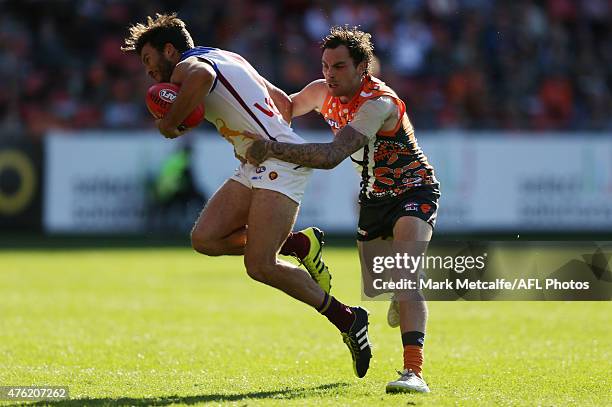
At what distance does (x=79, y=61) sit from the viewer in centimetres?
2044

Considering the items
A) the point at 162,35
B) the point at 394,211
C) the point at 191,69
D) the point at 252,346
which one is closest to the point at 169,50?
the point at 162,35

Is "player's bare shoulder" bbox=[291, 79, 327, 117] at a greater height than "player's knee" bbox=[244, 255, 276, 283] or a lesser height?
greater

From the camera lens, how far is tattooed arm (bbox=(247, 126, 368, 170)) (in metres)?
6.77

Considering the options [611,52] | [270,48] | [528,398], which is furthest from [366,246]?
[611,52]

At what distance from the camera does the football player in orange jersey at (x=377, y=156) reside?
680cm

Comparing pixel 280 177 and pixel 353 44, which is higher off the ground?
pixel 353 44

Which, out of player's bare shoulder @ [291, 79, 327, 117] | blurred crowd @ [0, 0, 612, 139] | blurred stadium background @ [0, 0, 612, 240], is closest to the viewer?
player's bare shoulder @ [291, 79, 327, 117]

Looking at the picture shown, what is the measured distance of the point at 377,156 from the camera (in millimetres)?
7148

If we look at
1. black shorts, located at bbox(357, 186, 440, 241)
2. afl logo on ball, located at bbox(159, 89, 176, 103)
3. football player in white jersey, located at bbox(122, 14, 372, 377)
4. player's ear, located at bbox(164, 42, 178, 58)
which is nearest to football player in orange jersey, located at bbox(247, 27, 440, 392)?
black shorts, located at bbox(357, 186, 440, 241)

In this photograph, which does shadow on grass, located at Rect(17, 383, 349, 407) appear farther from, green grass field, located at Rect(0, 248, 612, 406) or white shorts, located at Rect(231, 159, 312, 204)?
white shorts, located at Rect(231, 159, 312, 204)

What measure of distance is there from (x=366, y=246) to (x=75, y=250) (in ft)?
34.8

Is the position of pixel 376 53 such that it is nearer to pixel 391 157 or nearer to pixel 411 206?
pixel 391 157

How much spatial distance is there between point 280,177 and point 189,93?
31.9 inches

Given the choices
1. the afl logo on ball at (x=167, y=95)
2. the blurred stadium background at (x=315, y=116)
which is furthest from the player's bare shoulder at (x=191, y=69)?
the blurred stadium background at (x=315, y=116)
